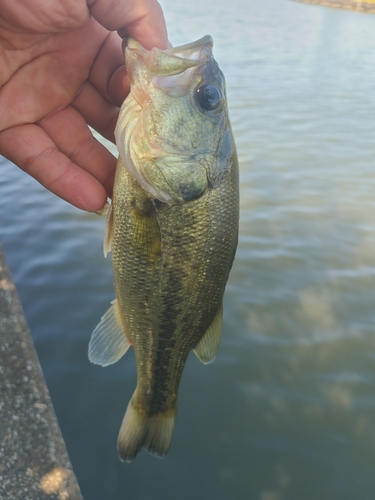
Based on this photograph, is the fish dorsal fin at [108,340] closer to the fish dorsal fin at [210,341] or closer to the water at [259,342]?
the fish dorsal fin at [210,341]

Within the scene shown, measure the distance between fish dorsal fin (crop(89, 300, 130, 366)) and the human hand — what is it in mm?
693

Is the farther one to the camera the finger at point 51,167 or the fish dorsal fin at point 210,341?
the finger at point 51,167

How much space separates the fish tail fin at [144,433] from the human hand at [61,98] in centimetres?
126

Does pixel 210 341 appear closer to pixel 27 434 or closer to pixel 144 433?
pixel 144 433

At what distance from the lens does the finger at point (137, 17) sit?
97.5 inches

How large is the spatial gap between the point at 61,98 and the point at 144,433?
214 centimetres

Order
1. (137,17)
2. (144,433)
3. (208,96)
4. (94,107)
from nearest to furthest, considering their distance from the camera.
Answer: (208,96)
(137,17)
(144,433)
(94,107)

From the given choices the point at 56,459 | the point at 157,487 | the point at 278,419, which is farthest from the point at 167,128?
the point at 278,419

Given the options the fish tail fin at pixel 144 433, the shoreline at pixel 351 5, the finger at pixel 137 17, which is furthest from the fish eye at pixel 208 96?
the shoreline at pixel 351 5

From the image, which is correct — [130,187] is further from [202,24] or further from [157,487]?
[202,24]

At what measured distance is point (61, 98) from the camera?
116 inches

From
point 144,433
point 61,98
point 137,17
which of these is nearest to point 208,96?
point 137,17

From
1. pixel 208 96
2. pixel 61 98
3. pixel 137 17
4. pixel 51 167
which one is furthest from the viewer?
pixel 61 98

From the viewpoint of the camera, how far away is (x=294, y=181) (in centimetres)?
823
